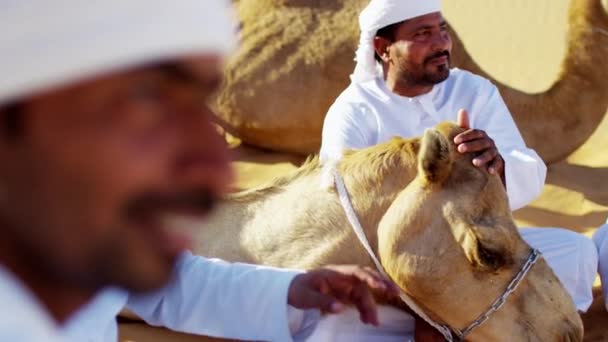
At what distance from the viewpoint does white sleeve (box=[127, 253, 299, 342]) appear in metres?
2.72

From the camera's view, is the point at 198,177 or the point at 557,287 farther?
the point at 557,287

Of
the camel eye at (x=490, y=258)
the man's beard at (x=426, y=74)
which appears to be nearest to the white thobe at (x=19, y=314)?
the camel eye at (x=490, y=258)

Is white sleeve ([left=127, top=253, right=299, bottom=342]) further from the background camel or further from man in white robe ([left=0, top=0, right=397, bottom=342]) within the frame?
the background camel

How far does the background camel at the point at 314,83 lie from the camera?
22.7ft

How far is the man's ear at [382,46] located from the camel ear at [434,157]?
4.76 ft

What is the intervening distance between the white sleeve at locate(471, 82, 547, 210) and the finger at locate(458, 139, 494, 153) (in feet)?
2.22

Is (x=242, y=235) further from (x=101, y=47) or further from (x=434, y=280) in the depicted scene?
(x=101, y=47)

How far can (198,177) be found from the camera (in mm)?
1330

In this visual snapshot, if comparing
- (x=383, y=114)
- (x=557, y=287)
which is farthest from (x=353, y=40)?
(x=557, y=287)

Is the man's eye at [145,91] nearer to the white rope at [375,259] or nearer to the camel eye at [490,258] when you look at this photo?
the camel eye at [490,258]

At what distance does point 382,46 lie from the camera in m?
4.75

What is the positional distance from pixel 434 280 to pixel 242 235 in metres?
0.78

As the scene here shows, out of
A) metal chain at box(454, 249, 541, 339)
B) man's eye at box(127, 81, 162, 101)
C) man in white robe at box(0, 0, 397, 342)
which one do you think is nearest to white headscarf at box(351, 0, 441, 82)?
metal chain at box(454, 249, 541, 339)

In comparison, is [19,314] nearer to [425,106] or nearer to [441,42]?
[425,106]
